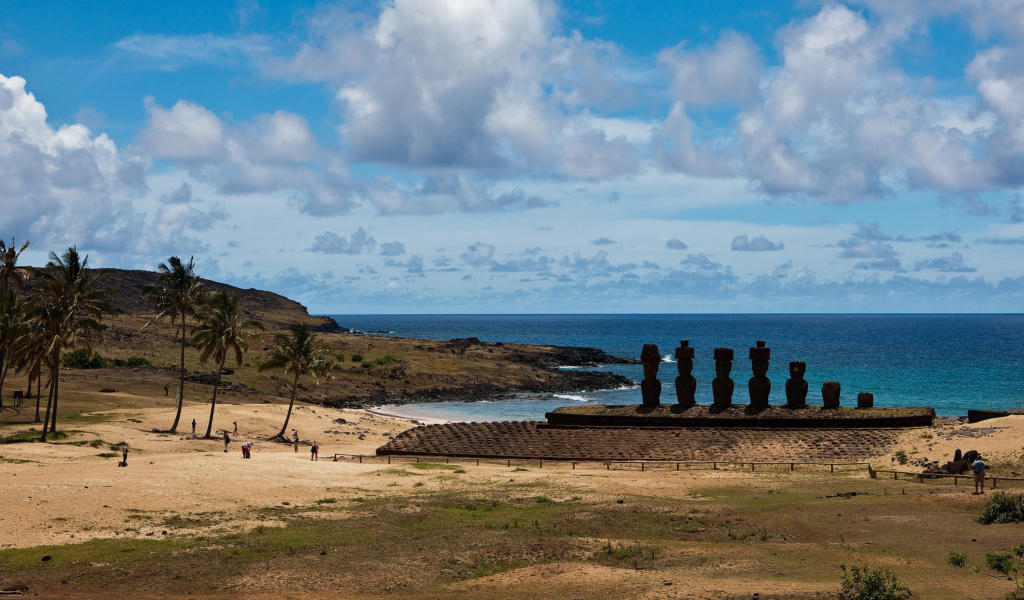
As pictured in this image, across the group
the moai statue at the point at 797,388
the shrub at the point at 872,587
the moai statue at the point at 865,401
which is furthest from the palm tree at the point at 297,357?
the shrub at the point at 872,587

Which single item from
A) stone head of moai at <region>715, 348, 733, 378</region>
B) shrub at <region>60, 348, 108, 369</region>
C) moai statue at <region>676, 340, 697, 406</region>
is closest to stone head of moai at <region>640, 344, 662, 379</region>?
moai statue at <region>676, 340, 697, 406</region>

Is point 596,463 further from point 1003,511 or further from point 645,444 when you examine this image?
point 1003,511

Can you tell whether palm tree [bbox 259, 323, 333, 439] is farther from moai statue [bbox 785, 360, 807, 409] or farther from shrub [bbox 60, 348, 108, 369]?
shrub [bbox 60, 348, 108, 369]

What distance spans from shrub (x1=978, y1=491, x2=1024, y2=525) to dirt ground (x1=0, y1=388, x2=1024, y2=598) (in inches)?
27.8

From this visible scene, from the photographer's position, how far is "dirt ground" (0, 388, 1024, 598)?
70.5 feet

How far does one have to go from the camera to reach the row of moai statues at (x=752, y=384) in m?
50.3

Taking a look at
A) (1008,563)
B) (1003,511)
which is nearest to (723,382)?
(1003,511)

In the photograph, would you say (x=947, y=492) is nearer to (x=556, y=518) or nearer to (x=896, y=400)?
(x=556, y=518)

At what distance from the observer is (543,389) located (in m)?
105

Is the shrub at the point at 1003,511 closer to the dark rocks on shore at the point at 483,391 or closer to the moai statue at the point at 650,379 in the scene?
the moai statue at the point at 650,379

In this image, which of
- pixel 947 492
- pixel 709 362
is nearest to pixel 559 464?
pixel 947 492

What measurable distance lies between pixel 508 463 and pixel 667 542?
2001 cm

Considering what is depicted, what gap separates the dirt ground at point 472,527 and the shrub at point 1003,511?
707mm

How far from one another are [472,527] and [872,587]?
13.4 meters
